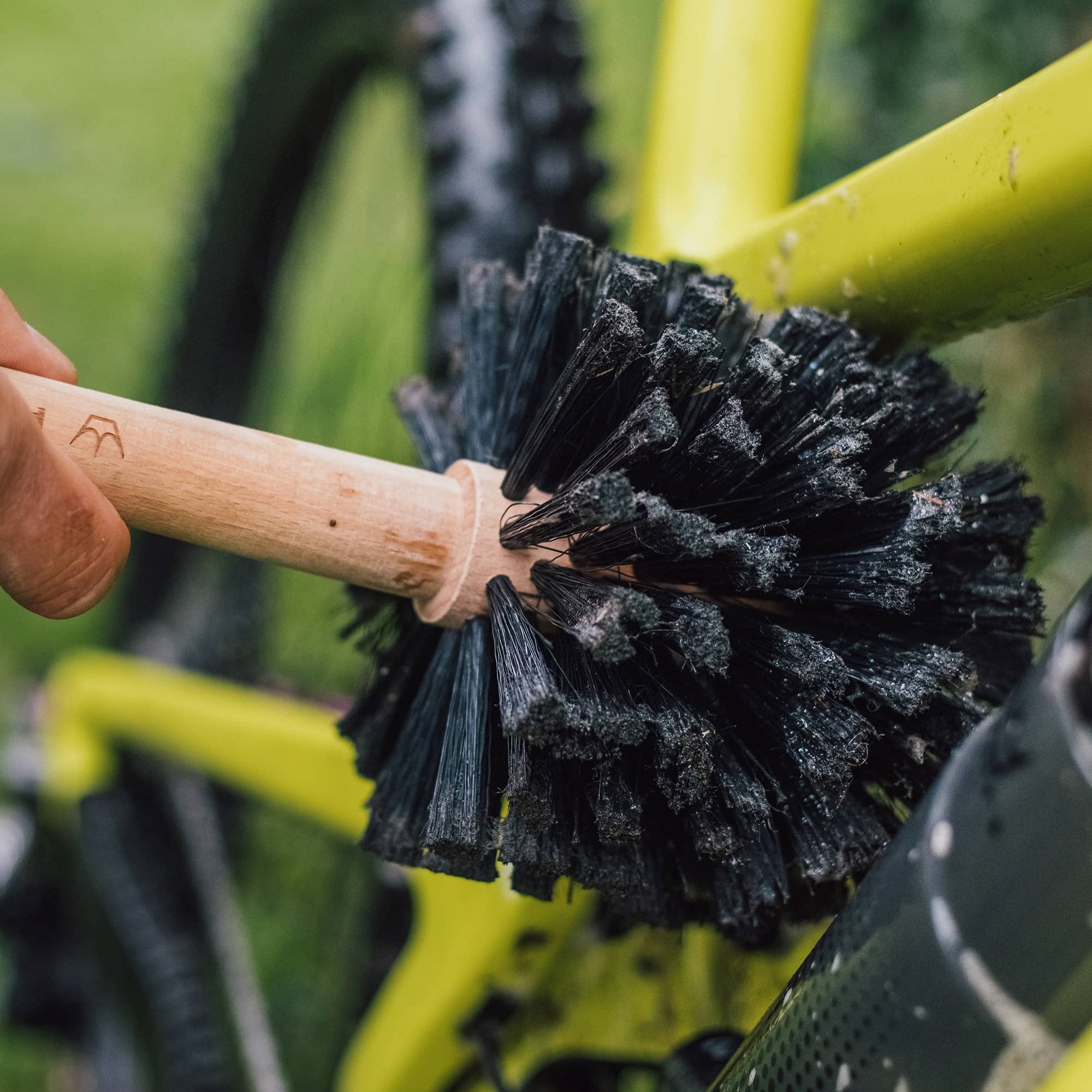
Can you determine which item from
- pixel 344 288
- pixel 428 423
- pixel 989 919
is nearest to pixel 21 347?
pixel 428 423

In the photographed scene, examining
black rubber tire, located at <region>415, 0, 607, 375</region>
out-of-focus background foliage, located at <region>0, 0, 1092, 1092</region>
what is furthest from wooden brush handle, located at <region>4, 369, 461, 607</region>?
black rubber tire, located at <region>415, 0, 607, 375</region>

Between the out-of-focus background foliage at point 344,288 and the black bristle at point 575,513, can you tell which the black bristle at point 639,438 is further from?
the out-of-focus background foliage at point 344,288

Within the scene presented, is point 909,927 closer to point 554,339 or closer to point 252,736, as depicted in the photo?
point 554,339

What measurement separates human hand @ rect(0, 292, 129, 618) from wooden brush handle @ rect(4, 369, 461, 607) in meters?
0.01

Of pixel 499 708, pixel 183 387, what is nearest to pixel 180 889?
pixel 183 387

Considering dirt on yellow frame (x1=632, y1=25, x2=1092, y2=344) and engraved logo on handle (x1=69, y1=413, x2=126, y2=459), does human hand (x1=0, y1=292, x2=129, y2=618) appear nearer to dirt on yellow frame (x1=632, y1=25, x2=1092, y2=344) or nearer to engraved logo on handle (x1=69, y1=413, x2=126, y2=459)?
engraved logo on handle (x1=69, y1=413, x2=126, y2=459)

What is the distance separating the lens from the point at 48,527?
40cm

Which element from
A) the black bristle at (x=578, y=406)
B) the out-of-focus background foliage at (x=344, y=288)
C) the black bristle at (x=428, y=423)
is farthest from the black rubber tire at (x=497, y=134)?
the black bristle at (x=578, y=406)

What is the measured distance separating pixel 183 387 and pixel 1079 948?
1201 millimetres

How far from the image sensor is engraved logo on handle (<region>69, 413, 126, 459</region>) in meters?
0.41

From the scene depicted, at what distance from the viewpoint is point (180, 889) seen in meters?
1.17

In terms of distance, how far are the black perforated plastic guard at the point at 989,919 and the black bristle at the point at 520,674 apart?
0.12 meters

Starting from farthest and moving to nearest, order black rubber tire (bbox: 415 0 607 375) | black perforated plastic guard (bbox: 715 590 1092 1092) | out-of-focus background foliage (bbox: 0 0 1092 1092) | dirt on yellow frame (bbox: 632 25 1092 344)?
1. out-of-focus background foliage (bbox: 0 0 1092 1092)
2. black rubber tire (bbox: 415 0 607 375)
3. dirt on yellow frame (bbox: 632 25 1092 344)
4. black perforated plastic guard (bbox: 715 590 1092 1092)

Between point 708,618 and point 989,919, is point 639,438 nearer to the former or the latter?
point 708,618
